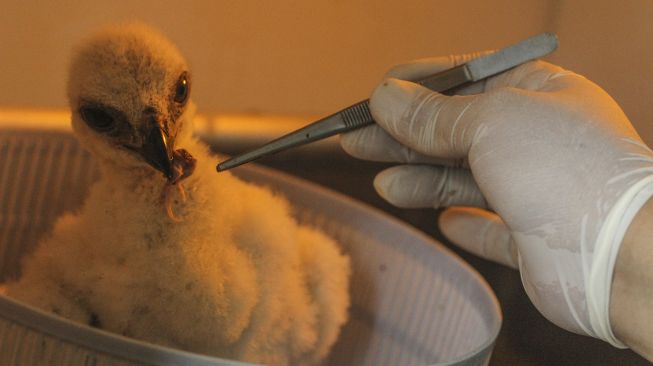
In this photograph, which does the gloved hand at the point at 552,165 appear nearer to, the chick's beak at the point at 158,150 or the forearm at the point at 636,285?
the forearm at the point at 636,285

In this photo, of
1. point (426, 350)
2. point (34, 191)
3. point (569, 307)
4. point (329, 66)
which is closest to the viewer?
point (569, 307)

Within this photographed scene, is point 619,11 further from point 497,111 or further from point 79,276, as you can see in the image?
point 79,276

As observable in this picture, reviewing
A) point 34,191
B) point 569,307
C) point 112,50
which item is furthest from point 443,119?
point 34,191

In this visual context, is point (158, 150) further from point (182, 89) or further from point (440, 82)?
point (440, 82)

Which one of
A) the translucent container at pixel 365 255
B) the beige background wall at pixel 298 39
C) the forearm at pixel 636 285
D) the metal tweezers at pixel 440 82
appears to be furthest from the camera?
the beige background wall at pixel 298 39

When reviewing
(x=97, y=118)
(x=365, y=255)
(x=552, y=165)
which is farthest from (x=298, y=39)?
(x=552, y=165)

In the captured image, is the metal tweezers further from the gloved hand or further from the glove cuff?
the glove cuff

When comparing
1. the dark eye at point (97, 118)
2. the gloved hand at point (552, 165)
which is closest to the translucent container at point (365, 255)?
the gloved hand at point (552, 165)
